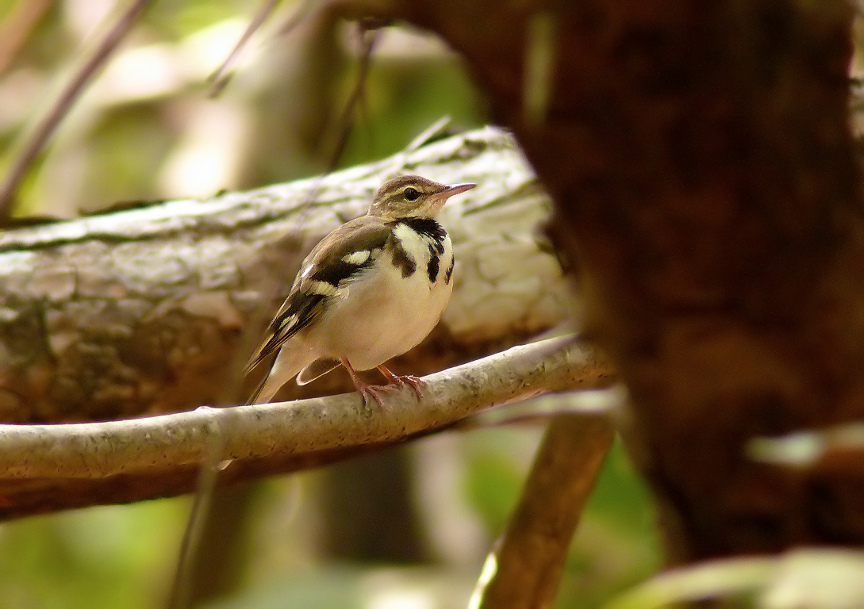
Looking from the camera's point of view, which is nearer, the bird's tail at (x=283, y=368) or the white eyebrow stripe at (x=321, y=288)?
the white eyebrow stripe at (x=321, y=288)

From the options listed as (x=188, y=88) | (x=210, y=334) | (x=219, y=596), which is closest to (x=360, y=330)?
(x=210, y=334)

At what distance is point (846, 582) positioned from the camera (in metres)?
0.87

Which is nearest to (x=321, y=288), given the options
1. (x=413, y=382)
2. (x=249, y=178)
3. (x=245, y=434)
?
(x=413, y=382)

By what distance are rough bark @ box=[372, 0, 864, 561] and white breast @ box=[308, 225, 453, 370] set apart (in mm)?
1957

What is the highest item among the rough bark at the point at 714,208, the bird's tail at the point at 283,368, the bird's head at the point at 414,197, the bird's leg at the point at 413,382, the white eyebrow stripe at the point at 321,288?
the bird's head at the point at 414,197

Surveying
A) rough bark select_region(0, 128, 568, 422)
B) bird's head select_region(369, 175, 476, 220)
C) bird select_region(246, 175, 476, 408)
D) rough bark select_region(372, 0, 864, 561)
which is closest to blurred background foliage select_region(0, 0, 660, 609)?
rough bark select_region(0, 128, 568, 422)

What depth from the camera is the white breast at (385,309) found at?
317 centimetres

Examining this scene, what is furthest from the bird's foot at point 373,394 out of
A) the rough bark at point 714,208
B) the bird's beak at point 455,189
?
the rough bark at point 714,208

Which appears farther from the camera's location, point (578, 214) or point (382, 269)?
point (382, 269)

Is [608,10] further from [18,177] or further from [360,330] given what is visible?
[360,330]

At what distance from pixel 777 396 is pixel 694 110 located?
36 centimetres

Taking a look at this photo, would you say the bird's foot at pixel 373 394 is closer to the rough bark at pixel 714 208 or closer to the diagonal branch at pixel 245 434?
the diagonal branch at pixel 245 434

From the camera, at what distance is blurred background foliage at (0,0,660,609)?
16.5 ft

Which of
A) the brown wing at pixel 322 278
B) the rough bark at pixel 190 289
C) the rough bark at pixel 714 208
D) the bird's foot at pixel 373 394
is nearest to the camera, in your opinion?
the rough bark at pixel 714 208
